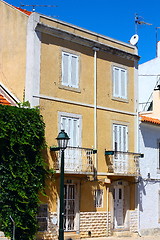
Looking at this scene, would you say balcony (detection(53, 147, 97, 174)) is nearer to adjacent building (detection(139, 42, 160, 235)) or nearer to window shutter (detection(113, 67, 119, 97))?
window shutter (detection(113, 67, 119, 97))

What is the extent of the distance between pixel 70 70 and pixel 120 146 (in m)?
4.47

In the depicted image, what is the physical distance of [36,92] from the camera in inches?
735

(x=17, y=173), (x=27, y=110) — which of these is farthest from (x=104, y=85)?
(x=17, y=173)

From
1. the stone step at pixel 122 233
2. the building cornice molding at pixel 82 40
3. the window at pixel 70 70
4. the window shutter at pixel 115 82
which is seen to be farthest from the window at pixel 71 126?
the stone step at pixel 122 233

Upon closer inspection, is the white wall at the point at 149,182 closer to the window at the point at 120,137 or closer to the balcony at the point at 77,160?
the window at the point at 120,137

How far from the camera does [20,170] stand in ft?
55.9

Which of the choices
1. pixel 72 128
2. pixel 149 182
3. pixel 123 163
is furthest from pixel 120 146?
pixel 72 128

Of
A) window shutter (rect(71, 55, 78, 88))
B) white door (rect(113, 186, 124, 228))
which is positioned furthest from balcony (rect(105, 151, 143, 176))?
window shutter (rect(71, 55, 78, 88))

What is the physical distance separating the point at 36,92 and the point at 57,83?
4.10ft

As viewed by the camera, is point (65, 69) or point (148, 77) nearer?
point (65, 69)

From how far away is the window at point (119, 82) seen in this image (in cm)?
2206

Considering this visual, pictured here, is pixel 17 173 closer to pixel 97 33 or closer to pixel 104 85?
pixel 104 85

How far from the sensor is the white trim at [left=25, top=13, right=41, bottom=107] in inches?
732

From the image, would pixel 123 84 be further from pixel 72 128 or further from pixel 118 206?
pixel 118 206
